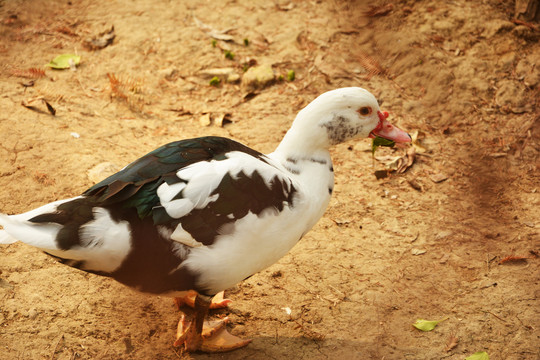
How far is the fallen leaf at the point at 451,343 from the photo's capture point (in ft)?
10.7

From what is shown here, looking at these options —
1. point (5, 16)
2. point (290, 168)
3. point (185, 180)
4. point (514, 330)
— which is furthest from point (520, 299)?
point (5, 16)

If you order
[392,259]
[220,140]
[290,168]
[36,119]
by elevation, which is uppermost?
[220,140]

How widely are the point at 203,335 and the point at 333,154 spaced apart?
2150mm

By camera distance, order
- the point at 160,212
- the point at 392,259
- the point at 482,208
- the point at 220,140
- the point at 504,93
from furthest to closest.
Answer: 1. the point at 504,93
2. the point at 482,208
3. the point at 392,259
4. the point at 220,140
5. the point at 160,212

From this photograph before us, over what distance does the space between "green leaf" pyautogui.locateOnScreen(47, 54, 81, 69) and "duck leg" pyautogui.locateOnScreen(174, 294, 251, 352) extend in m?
3.11

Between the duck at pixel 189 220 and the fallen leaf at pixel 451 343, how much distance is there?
107cm

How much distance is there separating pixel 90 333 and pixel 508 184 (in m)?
3.30

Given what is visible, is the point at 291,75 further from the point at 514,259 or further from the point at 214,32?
the point at 514,259

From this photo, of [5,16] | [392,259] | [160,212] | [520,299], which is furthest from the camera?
[5,16]

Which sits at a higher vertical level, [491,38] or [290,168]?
[290,168]

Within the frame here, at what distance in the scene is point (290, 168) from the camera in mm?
3271

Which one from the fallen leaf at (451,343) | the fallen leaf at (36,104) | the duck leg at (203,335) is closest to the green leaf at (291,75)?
the fallen leaf at (36,104)

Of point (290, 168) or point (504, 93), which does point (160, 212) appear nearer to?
point (290, 168)

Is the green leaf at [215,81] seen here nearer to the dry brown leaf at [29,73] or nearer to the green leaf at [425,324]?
the dry brown leaf at [29,73]
